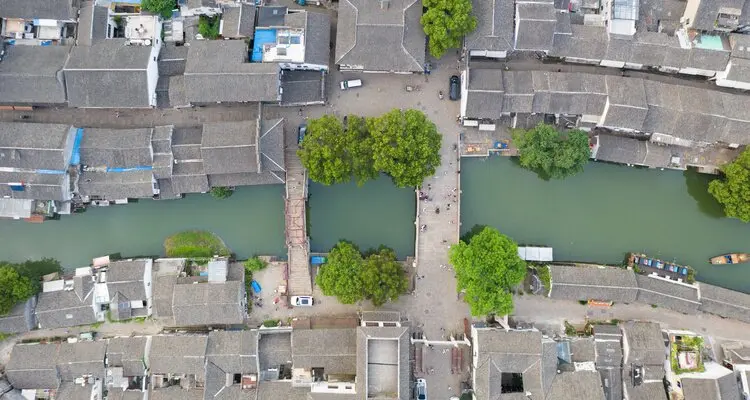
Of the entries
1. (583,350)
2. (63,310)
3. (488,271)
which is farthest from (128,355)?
(583,350)

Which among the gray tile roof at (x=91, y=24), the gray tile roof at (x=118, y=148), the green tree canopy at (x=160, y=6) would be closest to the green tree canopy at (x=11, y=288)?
the gray tile roof at (x=118, y=148)

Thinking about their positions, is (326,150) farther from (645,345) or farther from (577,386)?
(645,345)

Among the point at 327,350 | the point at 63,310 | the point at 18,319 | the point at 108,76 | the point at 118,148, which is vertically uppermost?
the point at 108,76

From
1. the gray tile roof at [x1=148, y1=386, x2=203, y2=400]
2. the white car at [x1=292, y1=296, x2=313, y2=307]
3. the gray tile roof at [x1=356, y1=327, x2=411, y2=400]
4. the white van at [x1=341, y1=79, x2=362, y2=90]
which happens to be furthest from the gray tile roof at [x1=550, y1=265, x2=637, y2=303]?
the gray tile roof at [x1=148, y1=386, x2=203, y2=400]

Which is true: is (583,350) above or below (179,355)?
above

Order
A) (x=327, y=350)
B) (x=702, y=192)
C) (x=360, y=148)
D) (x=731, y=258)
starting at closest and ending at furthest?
(x=360, y=148)
(x=327, y=350)
(x=731, y=258)
(x=702, y=192)

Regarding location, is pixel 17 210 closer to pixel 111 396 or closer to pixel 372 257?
pixel 111 396

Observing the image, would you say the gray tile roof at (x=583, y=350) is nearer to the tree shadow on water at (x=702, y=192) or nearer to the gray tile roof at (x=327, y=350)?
the tree shadow on water at (x=702, y=192)

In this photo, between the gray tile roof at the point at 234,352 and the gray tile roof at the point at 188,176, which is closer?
the gray tile roof at the point at 234,352
